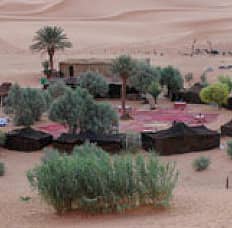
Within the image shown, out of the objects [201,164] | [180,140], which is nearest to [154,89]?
[180,140]

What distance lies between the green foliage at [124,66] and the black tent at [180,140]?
875 cm

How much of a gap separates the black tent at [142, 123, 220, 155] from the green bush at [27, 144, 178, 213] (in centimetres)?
1022

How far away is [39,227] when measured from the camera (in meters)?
13.0

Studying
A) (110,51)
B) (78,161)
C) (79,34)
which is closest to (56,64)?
(110,51)

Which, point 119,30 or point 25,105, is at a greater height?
point 119,30

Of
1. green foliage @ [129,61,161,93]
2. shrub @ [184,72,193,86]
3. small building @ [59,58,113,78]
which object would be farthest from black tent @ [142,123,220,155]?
small building @ [59,58,113,78]

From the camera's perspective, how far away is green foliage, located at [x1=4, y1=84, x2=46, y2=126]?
100 ft

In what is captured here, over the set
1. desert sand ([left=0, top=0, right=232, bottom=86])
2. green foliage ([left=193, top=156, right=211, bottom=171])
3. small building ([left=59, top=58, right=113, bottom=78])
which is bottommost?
green foliage ([left=193, top=156, right=211, bottom=171])

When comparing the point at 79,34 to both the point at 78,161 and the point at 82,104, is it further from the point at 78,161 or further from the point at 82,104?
the point at 78,161

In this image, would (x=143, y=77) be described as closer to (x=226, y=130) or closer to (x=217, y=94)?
(x=217, y=94)

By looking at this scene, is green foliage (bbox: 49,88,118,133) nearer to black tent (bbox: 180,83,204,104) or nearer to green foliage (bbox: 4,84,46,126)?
green foliage (bbox: 4,84,46,126)

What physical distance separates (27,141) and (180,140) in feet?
17.0

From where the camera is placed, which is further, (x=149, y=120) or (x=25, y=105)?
(x=149, y=120)

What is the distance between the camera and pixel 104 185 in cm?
1379
